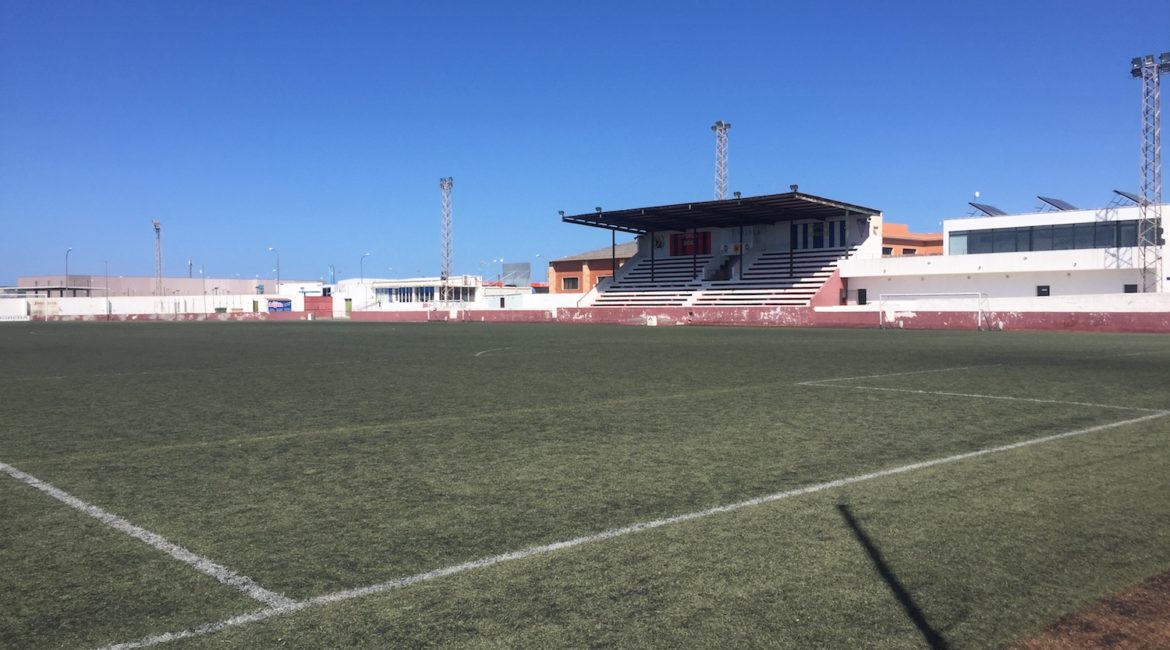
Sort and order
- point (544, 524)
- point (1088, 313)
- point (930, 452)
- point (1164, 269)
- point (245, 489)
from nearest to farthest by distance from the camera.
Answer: point (544, 524) → point (245, 489) → point (930, 452) → point (1088, 313) → point (1164, 269)

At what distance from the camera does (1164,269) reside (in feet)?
141

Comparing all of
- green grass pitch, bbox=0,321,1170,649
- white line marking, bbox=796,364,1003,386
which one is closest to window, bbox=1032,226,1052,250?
white line marking, bbox=796,364,1003,386

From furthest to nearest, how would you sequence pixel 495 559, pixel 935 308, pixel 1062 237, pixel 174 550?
pixel 1062 237 < pixel 935 308 < pixel 174 550 < pixel 495 559

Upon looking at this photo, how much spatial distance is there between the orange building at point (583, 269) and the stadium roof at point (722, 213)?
2047cm

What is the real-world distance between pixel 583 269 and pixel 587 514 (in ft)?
240

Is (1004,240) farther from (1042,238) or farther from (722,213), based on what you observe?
(722,213)

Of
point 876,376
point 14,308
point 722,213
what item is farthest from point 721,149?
point 14,308

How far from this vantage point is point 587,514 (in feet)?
15.4

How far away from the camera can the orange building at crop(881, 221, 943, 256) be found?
72012 mm

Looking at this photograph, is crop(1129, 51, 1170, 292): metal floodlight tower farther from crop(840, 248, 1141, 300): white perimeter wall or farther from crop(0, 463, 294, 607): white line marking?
crop(0, 463, 294, 607): white line marking

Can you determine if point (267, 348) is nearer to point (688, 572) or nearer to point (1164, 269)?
point (688, 572)

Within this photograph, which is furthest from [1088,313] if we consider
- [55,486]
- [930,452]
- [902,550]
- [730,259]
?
[55,486]

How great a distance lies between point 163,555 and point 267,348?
2039 cm

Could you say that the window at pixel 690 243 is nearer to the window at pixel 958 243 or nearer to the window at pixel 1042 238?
the window at pixel 958 243
